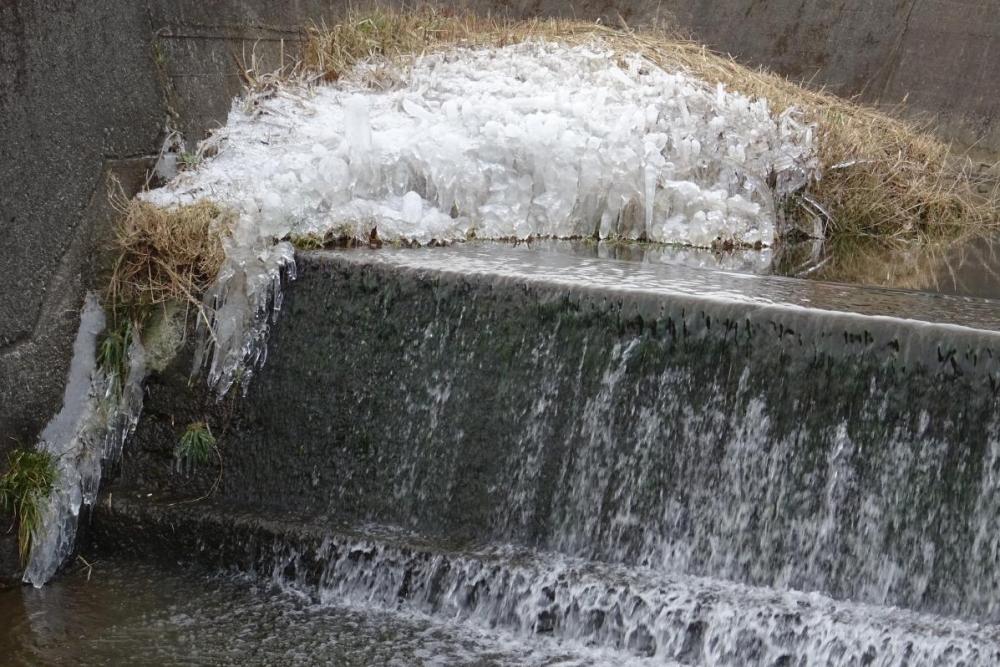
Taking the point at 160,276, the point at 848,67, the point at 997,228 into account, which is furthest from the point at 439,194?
the point at 848,67

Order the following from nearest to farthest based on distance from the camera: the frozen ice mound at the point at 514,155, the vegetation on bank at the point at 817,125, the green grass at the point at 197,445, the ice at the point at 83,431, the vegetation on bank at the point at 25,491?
the vegetation on bank at the point at 25,491 → the ice at the point at 83,431 → the green grass at the point at 197,445 → the frozen ice mound at the point at 514,155 → the vegetation on bank at the point at 817,125

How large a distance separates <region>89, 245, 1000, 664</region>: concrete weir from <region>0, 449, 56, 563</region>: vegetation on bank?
25 centimetres

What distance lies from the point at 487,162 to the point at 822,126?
8.34 feet

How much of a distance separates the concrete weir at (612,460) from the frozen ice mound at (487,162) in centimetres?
35

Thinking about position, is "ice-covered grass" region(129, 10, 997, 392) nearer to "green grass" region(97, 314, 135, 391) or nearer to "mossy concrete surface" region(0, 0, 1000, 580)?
"mossy concrete surface" region(0, 0, 1000, 580)

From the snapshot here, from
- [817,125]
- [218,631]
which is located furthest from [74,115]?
[817,125]

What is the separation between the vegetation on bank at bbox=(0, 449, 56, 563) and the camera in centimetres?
404

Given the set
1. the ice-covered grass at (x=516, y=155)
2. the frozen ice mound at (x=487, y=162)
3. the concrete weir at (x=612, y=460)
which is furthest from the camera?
the ice-covered grass at (x=516, y=155)

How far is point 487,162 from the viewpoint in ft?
19.0

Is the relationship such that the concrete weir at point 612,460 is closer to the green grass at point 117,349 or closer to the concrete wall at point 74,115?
the green grass at point 117,349

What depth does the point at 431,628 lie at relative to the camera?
370cm

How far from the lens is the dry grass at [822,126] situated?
6.79 meters

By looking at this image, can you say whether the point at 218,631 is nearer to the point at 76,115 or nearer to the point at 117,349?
the point at 117,349

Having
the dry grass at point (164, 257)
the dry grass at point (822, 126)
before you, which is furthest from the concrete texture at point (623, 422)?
the dry grass at point (822, 126)
